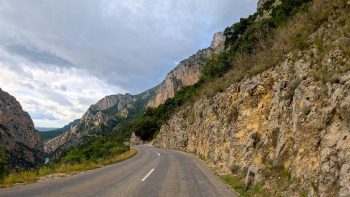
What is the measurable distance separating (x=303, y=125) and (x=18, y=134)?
12859cm

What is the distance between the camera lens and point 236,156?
20.6 meters

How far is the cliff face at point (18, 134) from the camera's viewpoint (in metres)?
111

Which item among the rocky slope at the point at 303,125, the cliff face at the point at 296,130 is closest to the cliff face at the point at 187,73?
the cliff face at the point at 296,130

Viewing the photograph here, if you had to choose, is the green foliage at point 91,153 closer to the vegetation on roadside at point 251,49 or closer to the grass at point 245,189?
the vegetation on roadside at point 251,49

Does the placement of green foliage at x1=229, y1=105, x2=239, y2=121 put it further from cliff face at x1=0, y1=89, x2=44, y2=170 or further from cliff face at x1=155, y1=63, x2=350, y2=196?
cliff face at x1=0, y1=89, x2=44, y2=170

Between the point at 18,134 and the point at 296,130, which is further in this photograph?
the point at 18,134

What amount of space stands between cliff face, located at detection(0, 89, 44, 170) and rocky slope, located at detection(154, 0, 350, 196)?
99.4 meters

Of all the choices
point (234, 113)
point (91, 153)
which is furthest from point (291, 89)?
point (91, 153)

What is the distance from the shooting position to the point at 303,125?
1148cm

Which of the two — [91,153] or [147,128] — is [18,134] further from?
[91,153]

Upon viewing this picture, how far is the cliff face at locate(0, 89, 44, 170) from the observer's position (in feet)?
364

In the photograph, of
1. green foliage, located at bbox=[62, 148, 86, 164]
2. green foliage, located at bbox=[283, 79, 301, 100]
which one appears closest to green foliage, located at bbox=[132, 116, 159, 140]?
green foliage, located at bbox=[62, 148, 86, 164]

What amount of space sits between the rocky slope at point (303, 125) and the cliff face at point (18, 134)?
9939cm

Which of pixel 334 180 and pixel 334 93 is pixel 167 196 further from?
pixel 334 93
